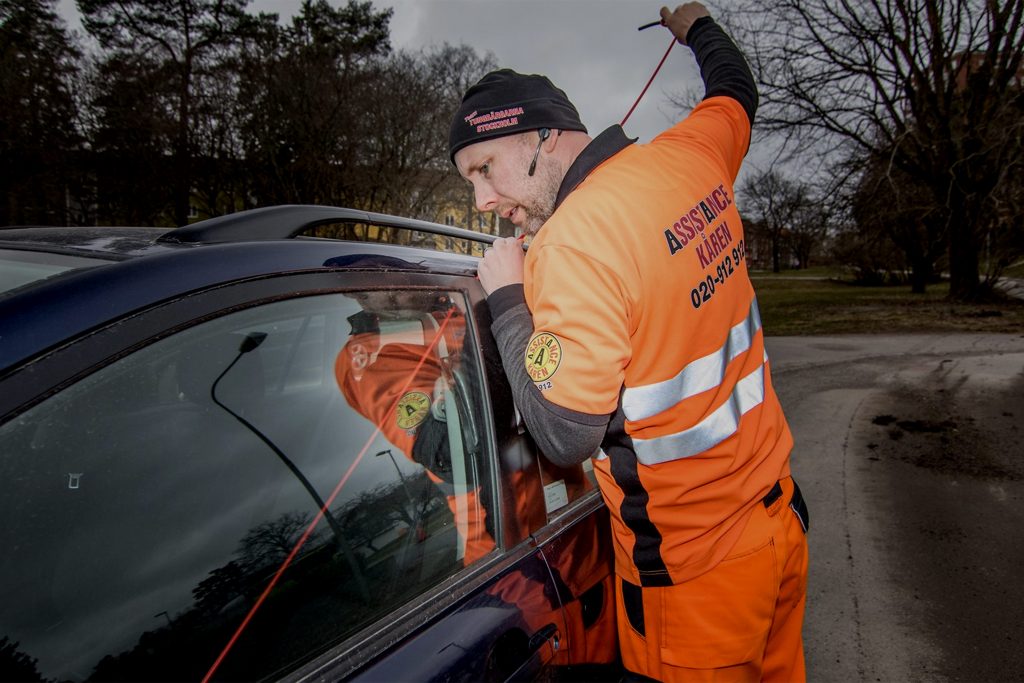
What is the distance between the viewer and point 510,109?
149 centimetres

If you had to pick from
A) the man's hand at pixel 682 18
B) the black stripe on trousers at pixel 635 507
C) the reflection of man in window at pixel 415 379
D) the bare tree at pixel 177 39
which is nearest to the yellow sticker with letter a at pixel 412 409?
the reflection of man in window at pixel 415 379

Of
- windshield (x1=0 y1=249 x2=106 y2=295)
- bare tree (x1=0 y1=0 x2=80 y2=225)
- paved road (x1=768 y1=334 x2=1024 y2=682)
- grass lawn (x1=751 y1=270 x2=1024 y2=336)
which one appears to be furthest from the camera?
bare tree (x1=0 y1=0 x2=80 y2=225)

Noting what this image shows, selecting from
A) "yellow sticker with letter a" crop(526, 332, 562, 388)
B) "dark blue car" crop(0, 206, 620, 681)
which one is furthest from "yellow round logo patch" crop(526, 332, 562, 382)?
"dark blue car" crop(0, 206, 620, 681)

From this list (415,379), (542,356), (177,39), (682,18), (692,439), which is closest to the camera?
(542,356)

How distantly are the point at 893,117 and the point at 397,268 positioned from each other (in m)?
20.8

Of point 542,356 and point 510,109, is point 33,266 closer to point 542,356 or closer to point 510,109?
point 542,356

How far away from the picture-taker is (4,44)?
677 inches

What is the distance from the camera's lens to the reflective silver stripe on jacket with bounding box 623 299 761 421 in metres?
1.28

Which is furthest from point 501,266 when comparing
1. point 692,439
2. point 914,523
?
point 914,523

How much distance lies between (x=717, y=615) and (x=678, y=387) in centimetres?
54

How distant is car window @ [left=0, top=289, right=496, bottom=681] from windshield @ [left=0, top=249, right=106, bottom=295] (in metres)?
0.26

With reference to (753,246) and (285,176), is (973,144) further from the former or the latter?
(753,246)

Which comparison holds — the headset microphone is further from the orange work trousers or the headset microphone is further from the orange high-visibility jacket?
the orange work trousers

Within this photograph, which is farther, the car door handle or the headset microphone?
the headset microphone
